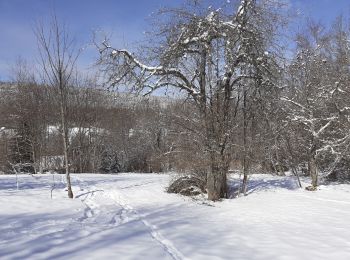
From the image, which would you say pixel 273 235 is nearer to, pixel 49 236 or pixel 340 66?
pixel 49 236

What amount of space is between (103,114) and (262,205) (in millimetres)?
42816

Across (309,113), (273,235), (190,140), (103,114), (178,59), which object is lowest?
(273,235)

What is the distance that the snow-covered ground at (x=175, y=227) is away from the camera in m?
7.57

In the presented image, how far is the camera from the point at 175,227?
33.9ft

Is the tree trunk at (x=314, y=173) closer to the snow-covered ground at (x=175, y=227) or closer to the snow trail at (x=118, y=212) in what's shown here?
the snow-covered ground at (x=175, y=227)

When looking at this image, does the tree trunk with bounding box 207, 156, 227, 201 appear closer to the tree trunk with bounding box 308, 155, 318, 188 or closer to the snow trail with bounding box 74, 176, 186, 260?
the snow trail with bounding box 74, 176, 186, 260

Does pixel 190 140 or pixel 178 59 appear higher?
pixel 178 59

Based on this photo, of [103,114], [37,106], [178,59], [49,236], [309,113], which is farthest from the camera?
[103,114]

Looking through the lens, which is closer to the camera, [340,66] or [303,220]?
[303,220]

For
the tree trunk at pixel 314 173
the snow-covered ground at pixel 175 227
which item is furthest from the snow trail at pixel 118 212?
Answer: the tree trunk at pixel 314 173

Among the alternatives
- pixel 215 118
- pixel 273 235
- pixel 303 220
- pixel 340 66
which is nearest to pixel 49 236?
pixel 273 235

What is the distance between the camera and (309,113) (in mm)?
20031

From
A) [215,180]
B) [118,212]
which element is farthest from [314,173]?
[118,212]

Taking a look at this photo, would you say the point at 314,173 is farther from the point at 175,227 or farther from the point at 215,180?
the point at 175,227
